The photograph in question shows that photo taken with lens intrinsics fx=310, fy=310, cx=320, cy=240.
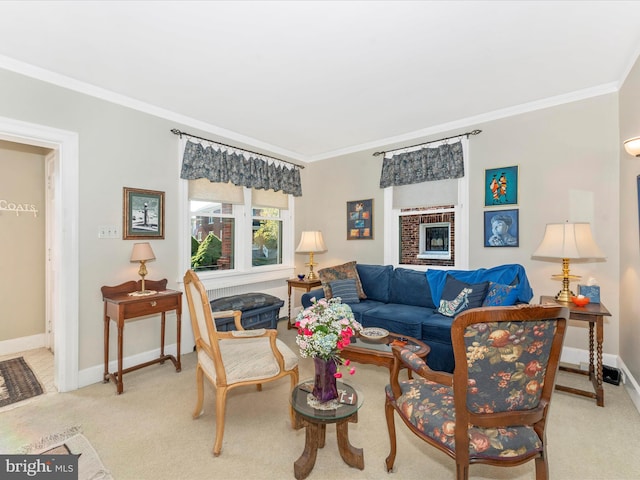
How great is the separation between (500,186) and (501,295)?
133cm

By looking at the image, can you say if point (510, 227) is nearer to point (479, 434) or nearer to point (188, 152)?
point (479, 434)

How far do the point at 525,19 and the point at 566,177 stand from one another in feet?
5.97

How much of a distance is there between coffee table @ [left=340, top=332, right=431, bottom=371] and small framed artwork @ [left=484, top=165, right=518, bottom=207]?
199 centimetres

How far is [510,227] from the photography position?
136 inches

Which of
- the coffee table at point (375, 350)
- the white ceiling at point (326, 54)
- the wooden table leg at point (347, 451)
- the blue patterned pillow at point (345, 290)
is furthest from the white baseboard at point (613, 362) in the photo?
the white ceiling at point (326, 54)

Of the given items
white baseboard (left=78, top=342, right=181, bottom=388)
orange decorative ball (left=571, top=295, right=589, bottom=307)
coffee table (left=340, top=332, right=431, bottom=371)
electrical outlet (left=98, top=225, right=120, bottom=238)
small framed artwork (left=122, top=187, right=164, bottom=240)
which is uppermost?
small framed artwork (left=122, top=187, right=164, bottom=240)

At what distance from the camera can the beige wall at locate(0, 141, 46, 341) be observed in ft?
11.7

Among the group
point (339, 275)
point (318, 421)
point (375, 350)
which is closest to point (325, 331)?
point (318, 421)

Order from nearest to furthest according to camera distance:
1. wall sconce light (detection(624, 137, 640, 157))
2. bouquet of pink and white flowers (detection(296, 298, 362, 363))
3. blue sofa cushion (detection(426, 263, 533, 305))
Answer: bouquet of pink and white flowers (detection(296, 298, 362, 363)) → wall sconce light (detection(624, 137, 640, 157)) → blue sofa cushion (detection(426, 263, 533, 305))

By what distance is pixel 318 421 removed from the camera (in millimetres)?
1603

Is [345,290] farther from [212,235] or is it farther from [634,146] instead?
[634,146]

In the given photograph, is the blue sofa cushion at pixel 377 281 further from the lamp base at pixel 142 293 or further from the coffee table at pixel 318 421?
the lamp base at pixel 142 293

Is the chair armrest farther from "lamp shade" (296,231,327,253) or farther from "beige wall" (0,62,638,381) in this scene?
"lamp shade" (296,231,327,253)

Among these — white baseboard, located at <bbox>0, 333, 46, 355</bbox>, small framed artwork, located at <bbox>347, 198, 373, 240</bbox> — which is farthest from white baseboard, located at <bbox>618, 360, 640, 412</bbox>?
white baseboard, located at <bbox>0, 333, 46, 355</bbox>
